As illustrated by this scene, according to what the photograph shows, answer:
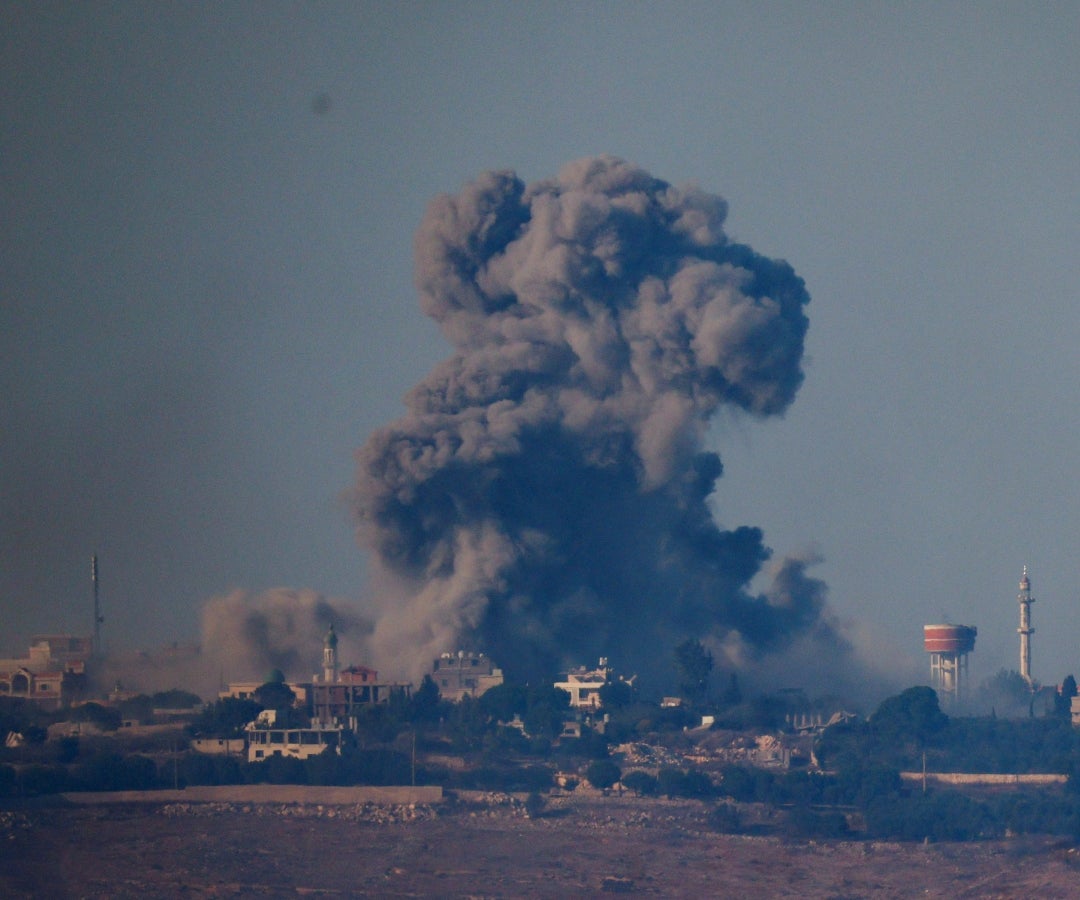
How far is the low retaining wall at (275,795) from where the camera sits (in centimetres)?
8131

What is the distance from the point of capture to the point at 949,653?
113375mm

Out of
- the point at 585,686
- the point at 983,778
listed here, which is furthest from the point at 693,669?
the point at 983,778

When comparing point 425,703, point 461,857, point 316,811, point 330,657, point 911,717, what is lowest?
point 461,857

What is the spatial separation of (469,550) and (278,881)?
27.6 m

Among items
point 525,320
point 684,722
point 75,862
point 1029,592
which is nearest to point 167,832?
point 75,862

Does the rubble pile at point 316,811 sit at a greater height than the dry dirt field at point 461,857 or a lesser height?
greater

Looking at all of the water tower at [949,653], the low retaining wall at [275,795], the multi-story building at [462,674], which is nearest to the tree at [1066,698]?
the water tower at [949,653]

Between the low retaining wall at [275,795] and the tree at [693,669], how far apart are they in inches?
774

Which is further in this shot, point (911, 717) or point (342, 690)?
point (342, 690)

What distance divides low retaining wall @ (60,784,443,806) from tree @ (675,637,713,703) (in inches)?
774

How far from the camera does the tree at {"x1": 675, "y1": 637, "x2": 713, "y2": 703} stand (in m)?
101

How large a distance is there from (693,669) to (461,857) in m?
25.4

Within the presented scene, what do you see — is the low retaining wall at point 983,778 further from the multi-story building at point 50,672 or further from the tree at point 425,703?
the multi-story building at point 50,672

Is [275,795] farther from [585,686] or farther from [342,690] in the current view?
[585,686]
